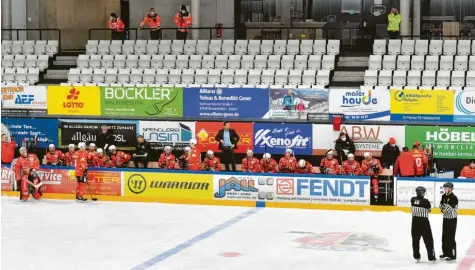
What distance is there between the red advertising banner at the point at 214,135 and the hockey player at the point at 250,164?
177 cm

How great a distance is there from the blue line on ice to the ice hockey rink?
2cm

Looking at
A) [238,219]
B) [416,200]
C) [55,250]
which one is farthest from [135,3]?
A: [416,200]

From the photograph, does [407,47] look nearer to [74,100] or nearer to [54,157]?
[74,100]

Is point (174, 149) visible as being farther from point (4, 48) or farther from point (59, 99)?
point (4, 48)

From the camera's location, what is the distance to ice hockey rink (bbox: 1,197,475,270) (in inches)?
571

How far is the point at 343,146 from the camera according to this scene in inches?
926

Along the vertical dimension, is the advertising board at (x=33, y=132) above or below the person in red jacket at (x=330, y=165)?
above

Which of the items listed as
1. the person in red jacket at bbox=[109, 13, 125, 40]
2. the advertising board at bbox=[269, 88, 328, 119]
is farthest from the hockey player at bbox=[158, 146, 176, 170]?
the person in red jacket at bbox=[109, 13, 125, 40]

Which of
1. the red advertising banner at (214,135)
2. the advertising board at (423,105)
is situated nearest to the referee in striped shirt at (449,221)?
the advertising board at (423,105)

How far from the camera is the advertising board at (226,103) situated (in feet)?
81.7

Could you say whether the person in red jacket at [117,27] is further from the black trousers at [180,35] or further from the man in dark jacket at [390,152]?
the man in dark jacket at [390,152]

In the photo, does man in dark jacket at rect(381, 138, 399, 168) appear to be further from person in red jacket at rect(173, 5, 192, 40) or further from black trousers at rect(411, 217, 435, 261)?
person in red jacket at rect(173, 5, 192, 40)

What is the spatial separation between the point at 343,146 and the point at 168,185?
5.25 m

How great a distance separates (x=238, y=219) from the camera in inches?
760
